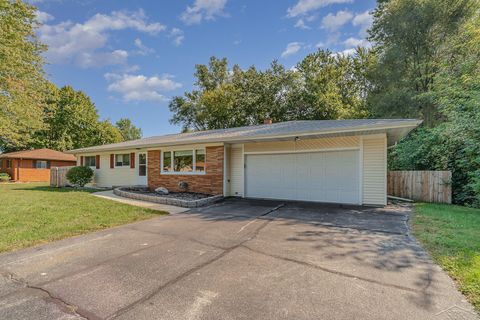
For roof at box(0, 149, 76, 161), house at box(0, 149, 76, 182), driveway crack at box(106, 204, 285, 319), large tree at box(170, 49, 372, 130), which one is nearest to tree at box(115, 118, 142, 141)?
roof at box(0, 149, 76, 161)

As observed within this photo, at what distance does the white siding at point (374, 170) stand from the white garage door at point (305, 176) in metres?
0.29

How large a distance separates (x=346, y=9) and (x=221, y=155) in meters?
9.38

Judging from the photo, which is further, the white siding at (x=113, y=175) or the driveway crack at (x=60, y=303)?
the white siding at (x=113, y=175)

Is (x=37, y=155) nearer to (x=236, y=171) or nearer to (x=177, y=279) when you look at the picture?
(x=236, y=171)

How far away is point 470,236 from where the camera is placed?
188 inches

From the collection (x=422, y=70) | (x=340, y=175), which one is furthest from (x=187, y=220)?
(x=422, y=70)

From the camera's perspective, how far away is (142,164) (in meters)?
14.1

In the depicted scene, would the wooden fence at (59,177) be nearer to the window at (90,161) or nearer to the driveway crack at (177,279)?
the window at (90,161)

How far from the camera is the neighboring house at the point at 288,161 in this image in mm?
8516

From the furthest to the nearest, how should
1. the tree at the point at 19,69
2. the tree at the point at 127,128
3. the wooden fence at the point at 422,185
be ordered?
the tree at the point at 127,128 → the tree at the point at 19,69 → the wooden fence at the point at 422,185

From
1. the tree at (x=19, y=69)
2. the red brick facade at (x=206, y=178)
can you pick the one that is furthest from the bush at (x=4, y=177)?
the red brick facade at (x=206, y=178)

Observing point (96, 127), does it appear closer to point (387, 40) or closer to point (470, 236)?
point (387, 40)

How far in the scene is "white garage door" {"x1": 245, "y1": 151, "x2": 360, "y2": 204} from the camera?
8.95 meters

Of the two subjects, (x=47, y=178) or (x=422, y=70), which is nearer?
(x=422, y=70)
